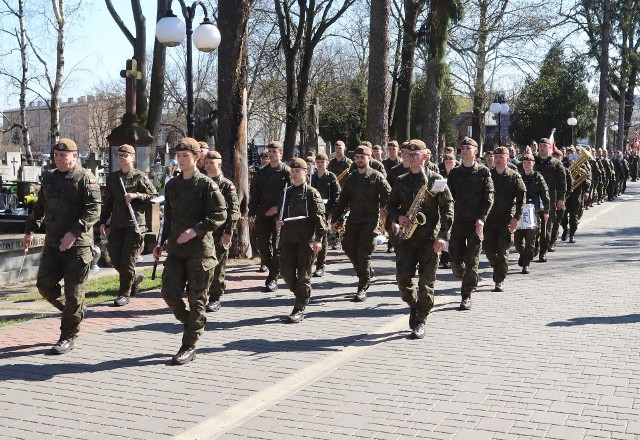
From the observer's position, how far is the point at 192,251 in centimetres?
758

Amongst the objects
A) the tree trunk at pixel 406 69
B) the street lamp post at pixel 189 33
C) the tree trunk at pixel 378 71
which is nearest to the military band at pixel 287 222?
the street lamp post at pixel 189 33

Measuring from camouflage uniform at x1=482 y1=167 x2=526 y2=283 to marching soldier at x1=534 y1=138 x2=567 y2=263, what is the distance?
3.49 metres

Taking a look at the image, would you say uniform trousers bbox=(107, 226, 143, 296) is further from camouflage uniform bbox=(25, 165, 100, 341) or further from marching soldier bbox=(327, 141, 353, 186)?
marching soldier bbox=(327, 141, 353, 186)

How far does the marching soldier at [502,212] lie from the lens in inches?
444

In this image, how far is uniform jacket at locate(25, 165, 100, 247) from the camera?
7.92m

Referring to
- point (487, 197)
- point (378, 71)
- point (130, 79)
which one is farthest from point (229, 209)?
point (130, 79)

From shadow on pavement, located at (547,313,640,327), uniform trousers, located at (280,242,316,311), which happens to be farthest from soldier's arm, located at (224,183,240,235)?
shadow on pavement, located at (547,313,640,327)

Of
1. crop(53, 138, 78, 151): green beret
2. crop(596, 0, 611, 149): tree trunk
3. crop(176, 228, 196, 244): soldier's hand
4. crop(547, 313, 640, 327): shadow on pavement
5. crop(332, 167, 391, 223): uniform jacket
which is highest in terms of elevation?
crop(596, 0, 611, 149): tree trunk

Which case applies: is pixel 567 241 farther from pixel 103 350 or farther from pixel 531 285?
pixel 103 350

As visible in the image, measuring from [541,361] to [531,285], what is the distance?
15.3 ft

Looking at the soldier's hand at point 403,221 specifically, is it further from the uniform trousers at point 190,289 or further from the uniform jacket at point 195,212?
the uniform trousers at point 190,289

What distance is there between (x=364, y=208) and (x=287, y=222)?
1.65m

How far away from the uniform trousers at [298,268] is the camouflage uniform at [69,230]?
95.4 inches

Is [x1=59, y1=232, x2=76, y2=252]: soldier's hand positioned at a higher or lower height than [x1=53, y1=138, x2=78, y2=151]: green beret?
lower
